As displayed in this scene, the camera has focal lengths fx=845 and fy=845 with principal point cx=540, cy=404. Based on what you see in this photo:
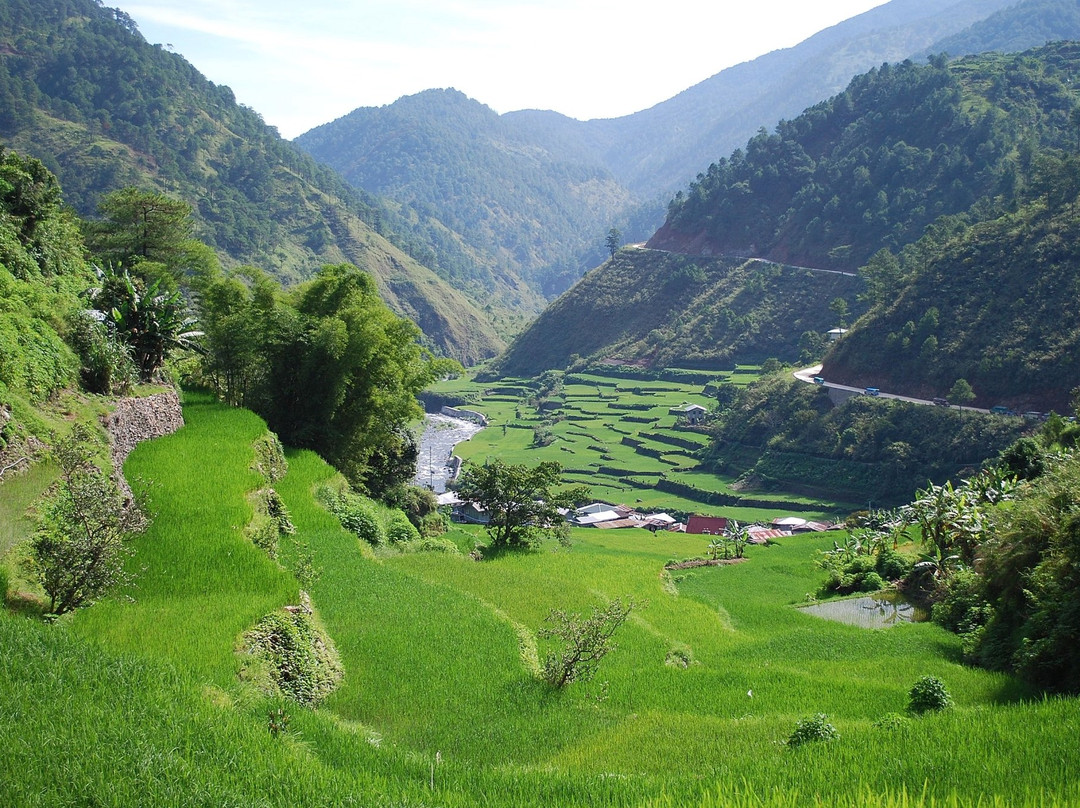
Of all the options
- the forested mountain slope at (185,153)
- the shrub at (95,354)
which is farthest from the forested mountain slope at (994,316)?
the forested mountain slope at (185,153)

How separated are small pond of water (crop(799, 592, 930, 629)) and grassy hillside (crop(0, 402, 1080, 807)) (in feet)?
5.15

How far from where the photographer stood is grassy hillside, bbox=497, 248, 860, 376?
8838cm

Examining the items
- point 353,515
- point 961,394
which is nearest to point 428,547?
point 353,515

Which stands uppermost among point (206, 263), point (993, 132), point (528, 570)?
point (993, 132)

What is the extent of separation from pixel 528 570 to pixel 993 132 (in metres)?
89.2

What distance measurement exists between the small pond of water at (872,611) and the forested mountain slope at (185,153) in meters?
82.3

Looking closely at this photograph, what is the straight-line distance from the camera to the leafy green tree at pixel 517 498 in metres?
22.4

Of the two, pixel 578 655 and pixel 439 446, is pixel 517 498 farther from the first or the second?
pixel 439 446

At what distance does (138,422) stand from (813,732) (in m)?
12.7

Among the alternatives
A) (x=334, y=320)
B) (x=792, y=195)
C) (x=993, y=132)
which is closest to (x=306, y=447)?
(x=334, y=320)

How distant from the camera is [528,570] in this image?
19375mm

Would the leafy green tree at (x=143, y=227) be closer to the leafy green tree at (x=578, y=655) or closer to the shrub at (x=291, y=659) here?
the shrub at (x=291, y=659)

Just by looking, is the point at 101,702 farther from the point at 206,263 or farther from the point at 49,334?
the point at 206,263

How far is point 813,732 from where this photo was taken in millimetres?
8305
